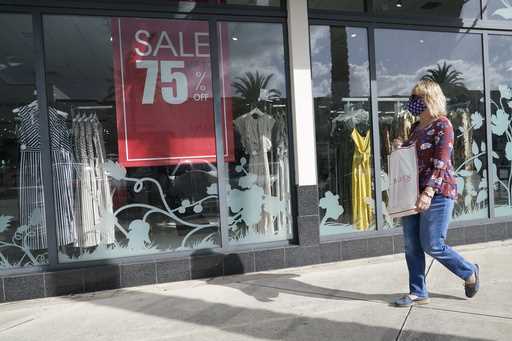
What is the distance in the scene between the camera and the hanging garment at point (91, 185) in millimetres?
4559

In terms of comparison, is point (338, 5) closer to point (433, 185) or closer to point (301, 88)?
point (301, 88)

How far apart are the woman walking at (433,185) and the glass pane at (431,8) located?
247 centimetres

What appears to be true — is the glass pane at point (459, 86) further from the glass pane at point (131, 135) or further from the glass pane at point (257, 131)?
the glass pane at point (131, 135)

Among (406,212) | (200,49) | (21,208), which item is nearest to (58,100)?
(21,208)

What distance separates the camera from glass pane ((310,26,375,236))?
5.31 metres

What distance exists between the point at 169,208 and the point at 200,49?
6.06 ft

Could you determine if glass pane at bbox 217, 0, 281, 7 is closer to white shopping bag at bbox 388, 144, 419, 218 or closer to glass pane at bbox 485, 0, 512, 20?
white shopping bag at bbox 388, 144, 419, 218

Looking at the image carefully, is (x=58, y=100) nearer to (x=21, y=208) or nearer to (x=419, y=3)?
(x=21, y=208)

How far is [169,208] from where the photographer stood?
480 cm

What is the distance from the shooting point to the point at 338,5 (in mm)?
5160

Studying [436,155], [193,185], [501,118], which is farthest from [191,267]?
[501,118]

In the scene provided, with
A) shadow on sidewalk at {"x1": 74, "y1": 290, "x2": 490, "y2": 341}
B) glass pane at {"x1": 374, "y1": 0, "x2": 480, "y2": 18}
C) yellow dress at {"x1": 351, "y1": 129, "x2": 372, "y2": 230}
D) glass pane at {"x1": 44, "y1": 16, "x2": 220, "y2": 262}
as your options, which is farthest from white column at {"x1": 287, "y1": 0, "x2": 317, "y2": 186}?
shadow on sidewalk at {"x1": 74, "y1": 290, "x2": 490, "y2": 341}

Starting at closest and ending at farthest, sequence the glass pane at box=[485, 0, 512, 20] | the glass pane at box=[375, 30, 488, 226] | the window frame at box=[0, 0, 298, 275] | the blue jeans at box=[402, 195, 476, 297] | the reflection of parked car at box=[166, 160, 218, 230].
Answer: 1. the blue jeans at box=[402, 195, 476, 297]
2. the window frame at box=[0, 0, 298, 275]
3. the reflection of parked car at box=[166, 160, 218, 230]
4. the glass pane at box=[375, 30, 488, 226]
5. the glass pane at box=[485, 0, 512, 20]

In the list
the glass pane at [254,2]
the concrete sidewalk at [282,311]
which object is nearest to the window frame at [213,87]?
the glass pane at [254,2]
